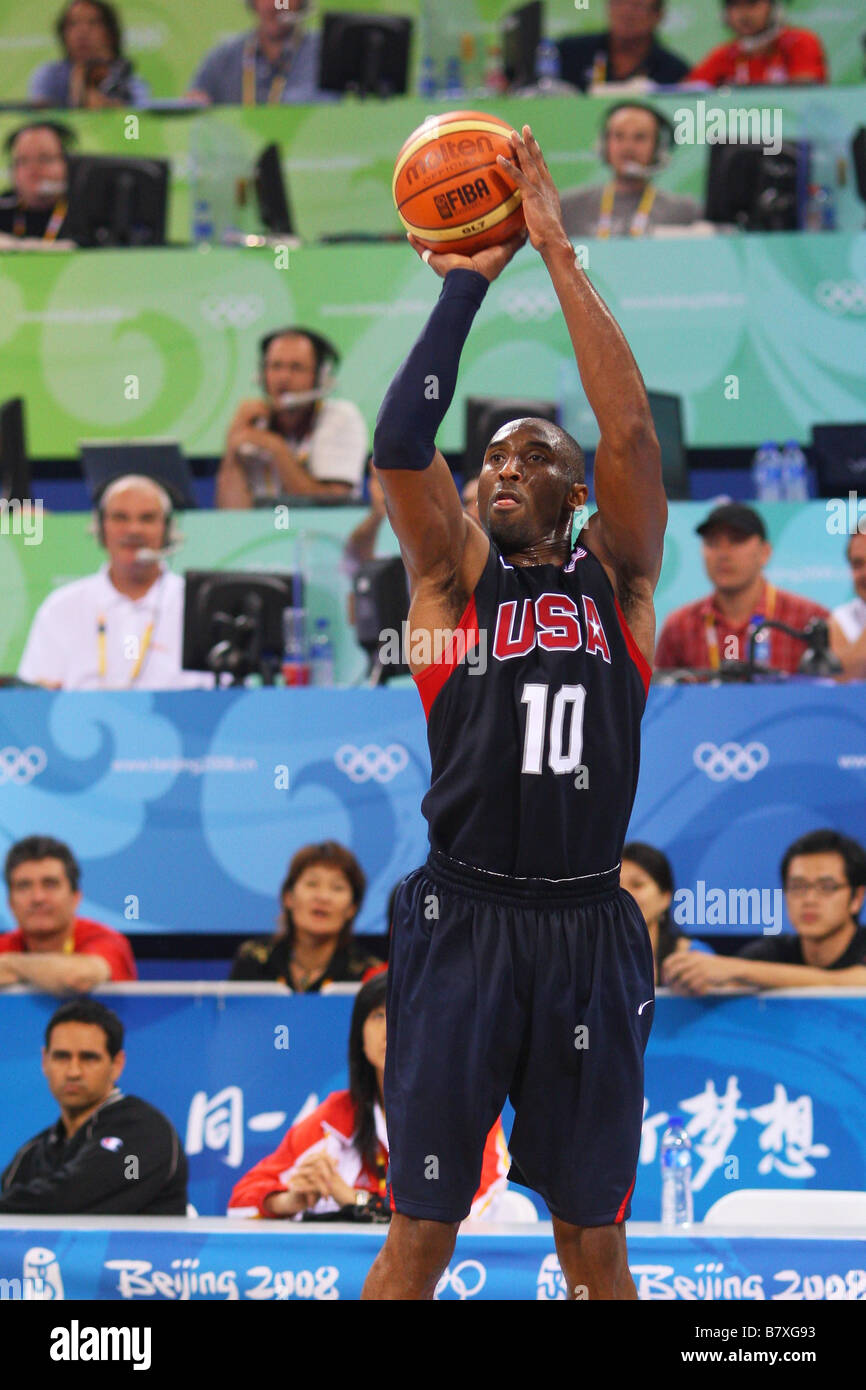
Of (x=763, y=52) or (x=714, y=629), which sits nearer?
(x=714, y=629)

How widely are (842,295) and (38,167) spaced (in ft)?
13.5

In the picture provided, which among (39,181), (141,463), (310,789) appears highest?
(39,181)

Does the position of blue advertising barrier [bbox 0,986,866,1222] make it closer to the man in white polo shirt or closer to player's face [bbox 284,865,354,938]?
player's face [bbox 284,865,354,938]

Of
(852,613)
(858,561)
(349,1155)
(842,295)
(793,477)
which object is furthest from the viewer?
(842,295)

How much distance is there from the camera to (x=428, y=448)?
2.84 metres

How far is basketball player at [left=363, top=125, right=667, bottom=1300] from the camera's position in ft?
9.19

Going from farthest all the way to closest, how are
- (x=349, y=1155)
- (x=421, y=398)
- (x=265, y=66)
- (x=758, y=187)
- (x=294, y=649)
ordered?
(x=265, y=66) < (x=758, y=187) < (x=294, y=649) < (x=349, y=1155) < (x=421, y=398)

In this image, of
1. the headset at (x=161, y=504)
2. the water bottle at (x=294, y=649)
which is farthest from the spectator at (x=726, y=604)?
the headset at (x=161, y=504)

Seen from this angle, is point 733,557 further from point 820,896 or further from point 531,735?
point 531,735

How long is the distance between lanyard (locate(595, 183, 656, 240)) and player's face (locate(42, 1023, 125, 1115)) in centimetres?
468

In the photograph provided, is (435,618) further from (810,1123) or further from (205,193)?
(205,193)

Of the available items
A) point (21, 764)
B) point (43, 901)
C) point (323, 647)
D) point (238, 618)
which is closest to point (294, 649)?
point (323, 647)

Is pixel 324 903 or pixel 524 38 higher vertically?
pixel 524 38

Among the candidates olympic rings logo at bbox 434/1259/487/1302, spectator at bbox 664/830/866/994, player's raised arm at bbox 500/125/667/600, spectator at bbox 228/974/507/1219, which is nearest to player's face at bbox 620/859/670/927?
spectator at bbox 664/830/866/994
